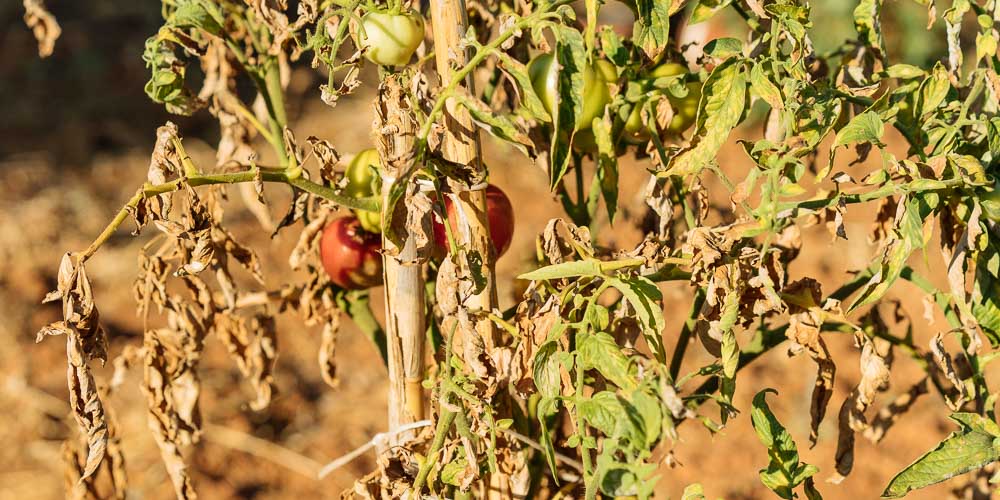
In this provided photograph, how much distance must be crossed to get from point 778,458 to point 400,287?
0.35 m

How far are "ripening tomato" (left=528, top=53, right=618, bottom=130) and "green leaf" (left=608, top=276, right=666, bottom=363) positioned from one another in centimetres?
19

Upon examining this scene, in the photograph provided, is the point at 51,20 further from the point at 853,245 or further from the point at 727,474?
the point at 853,245

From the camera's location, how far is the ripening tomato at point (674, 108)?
0.84 m

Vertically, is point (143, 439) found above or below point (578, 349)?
above

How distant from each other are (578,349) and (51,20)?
0.77 meters

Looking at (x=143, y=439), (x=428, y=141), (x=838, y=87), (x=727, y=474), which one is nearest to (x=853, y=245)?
(x=727, y=474)

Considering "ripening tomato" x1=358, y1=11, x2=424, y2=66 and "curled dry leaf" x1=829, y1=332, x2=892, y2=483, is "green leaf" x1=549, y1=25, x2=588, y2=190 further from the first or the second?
"curled dry leaf" x1=829, y1=332, x2=892, y2=483

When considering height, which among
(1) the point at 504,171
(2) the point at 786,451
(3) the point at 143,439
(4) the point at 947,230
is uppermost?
(1) the point at 504,171

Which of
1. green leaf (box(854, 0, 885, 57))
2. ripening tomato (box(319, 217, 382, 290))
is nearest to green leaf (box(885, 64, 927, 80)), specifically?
green leaf (box(854, 0, 885, 57))

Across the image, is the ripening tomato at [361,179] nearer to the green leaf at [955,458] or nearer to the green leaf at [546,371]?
the green leaf at [546,371]

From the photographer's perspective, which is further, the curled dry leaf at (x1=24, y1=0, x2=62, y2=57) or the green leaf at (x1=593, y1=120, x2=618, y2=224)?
the curled dry leaf at (x1=24, y1=0, x2=62, y2=57)

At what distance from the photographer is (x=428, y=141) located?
2.34 ft

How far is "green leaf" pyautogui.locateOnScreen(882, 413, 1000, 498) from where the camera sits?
0.68 meters

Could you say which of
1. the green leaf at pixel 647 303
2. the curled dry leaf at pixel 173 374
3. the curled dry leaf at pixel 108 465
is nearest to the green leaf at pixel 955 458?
the green leaf at pixel 647 303
